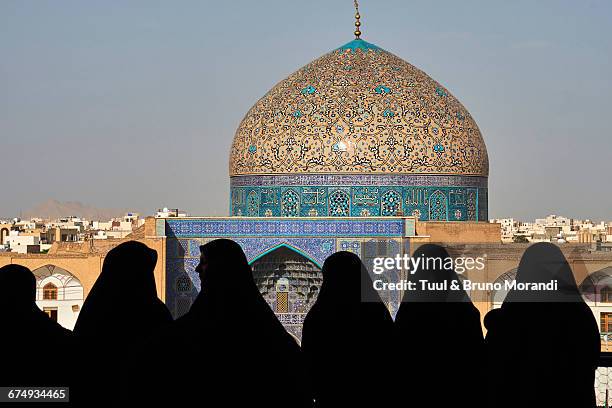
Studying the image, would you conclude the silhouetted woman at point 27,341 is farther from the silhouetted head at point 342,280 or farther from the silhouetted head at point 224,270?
the silhouetted head at point 342,280

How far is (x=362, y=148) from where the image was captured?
17.5 metres

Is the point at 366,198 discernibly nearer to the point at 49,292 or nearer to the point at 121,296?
the point at 49,292

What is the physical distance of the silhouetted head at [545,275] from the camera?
601 cm

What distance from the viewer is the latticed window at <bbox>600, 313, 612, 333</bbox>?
15539 mm

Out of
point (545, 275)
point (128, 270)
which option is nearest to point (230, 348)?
point (128, 270)

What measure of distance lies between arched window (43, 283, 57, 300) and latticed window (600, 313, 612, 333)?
664 centimetres

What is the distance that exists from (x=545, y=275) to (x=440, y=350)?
601 mm

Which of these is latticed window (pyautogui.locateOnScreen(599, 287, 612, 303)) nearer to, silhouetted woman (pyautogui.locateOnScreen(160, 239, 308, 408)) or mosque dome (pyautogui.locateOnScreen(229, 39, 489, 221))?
mosque dome (pyautogui.locateOnScreen(229, 39, 489, 221))

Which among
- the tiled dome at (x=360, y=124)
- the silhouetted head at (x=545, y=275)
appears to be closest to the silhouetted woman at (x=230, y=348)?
the silhouetted head at (x=545, y=275)

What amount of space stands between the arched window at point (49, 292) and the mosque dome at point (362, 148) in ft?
9.06

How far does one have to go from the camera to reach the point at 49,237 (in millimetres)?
30094

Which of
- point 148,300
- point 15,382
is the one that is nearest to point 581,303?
point 148,300

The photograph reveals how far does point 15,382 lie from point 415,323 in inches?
71.9

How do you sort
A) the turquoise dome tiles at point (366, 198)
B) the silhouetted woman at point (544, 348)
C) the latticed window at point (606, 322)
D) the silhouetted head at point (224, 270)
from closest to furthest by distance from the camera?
the silhouetted head at point (224, 270)
the silhouetted woman at point (544, 348)
the latticed window at point (606, 322)
the turquoise dome tiles at point (366, 198)
